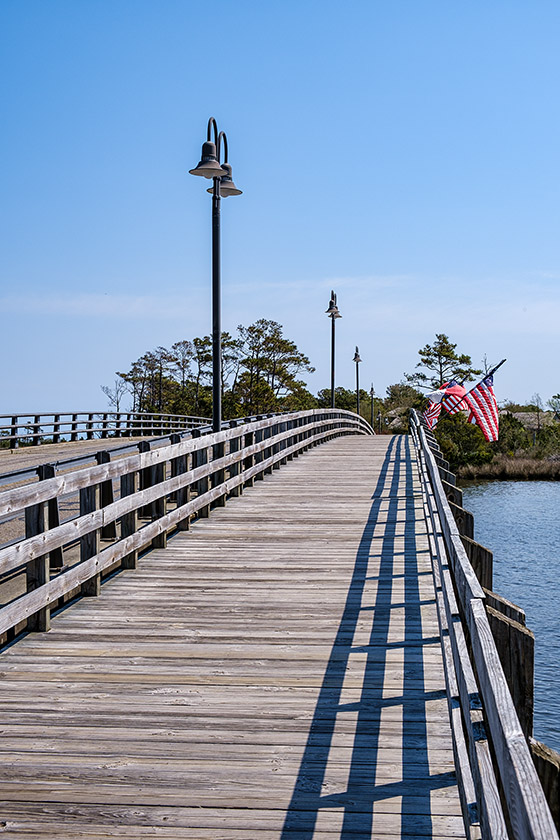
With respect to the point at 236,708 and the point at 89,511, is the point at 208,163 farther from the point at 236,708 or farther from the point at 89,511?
the point at 236,708

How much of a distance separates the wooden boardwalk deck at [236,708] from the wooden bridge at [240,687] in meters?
0.02

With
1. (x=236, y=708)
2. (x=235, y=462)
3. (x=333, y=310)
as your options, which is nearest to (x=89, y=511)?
(x=236, y=708)

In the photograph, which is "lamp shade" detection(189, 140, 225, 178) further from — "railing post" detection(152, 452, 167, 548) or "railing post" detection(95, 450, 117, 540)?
"railing post" detection(95, 450, 117, 540)

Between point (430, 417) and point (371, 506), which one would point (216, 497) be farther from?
point (430, 417)

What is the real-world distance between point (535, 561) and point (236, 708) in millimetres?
30866

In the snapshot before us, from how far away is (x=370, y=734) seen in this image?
15.4 ft

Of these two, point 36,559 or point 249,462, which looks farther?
point 249,462

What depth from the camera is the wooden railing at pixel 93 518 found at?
6.04 m

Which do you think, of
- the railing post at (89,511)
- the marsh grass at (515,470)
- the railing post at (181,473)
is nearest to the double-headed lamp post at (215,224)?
the railing post at (181,473)

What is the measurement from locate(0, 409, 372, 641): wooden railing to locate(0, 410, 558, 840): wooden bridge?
0.03 meters

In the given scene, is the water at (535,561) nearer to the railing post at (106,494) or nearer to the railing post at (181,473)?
the railing post at (181,473)

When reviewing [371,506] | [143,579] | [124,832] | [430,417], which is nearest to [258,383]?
[430,417]

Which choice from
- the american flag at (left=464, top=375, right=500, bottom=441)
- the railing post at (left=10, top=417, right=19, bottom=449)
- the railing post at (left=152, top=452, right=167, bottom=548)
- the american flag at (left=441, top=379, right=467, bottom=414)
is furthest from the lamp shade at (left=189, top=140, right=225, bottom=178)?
the american flag at (left=441, top=379, right=467, bottom=414)

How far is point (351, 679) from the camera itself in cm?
552
